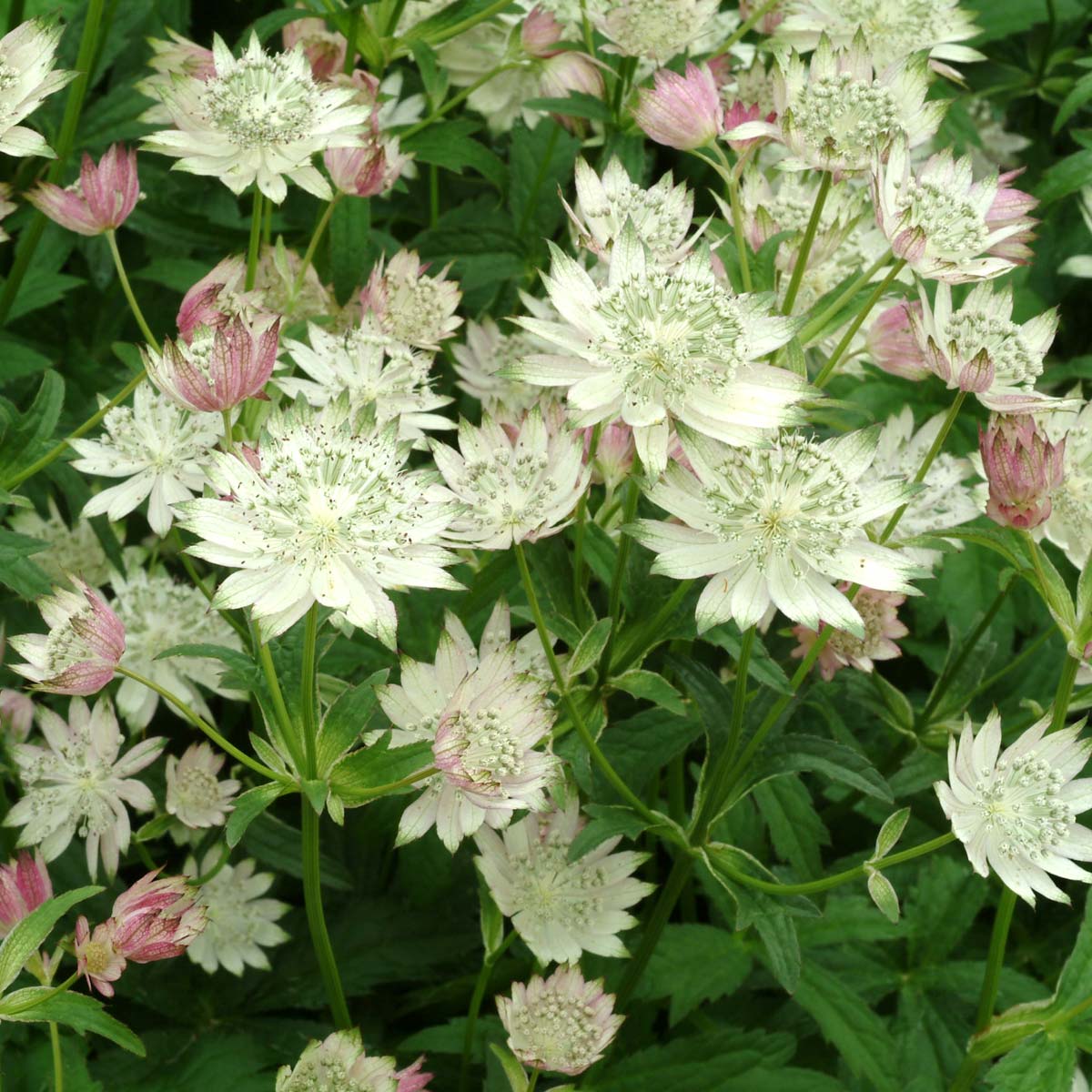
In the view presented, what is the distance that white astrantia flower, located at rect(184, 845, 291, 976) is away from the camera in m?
1.54

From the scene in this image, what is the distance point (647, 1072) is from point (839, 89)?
102cm

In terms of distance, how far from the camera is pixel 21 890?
1.27 m

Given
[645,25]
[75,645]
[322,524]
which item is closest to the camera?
[322,524]

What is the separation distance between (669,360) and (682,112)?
0.35 metres

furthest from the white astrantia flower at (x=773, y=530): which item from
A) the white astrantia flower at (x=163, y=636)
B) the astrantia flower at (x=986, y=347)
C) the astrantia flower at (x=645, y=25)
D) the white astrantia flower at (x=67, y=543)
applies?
the white astrantia flower at (x=67, y=543)

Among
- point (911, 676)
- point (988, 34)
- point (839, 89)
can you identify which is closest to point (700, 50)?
point (988, 34)

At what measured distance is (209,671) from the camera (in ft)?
5.12

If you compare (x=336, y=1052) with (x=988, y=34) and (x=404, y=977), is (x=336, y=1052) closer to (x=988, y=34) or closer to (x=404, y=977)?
(x=404, y=977)

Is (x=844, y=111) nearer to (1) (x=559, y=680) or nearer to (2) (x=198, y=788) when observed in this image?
(1) (x=559, y=680)

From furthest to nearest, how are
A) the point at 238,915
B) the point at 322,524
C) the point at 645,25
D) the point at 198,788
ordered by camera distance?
the point at 645,25, the point at 238,915, the point at 198,788, the point at 322,524

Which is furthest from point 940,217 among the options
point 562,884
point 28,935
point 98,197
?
point 28,935

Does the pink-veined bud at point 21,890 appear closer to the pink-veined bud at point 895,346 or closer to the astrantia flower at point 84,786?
the astrantia flower at point 84,786

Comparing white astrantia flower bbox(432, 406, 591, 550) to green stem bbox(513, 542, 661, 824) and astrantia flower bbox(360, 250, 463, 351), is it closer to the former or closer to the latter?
green stem bbox(513, 542, 661, 824)

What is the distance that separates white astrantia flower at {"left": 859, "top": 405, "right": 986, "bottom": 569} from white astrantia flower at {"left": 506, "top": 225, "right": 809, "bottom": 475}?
17.9 inches
